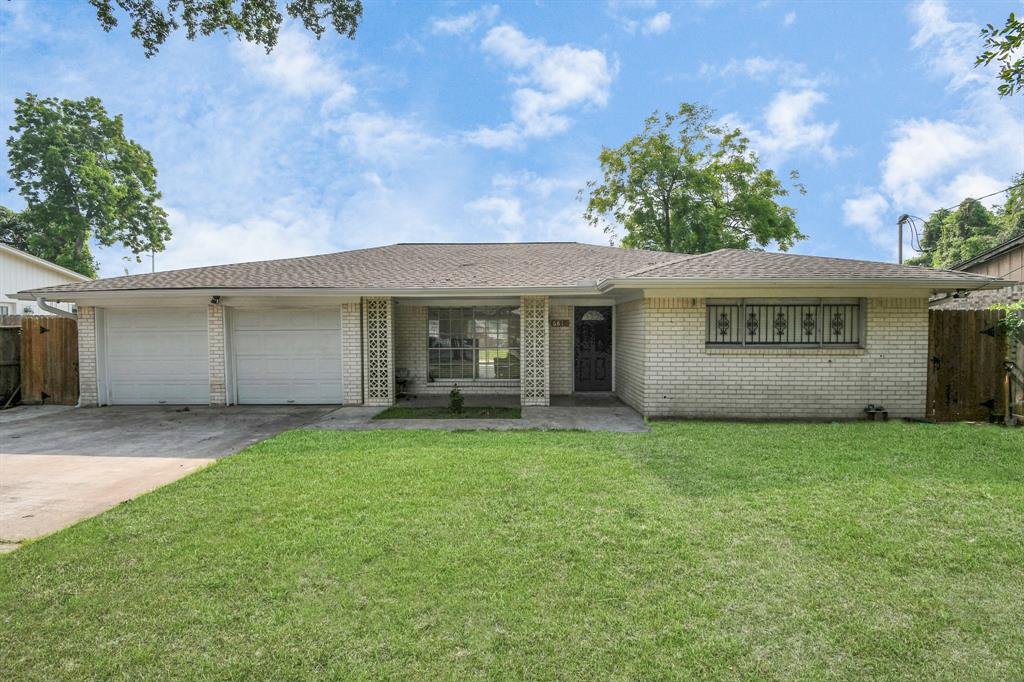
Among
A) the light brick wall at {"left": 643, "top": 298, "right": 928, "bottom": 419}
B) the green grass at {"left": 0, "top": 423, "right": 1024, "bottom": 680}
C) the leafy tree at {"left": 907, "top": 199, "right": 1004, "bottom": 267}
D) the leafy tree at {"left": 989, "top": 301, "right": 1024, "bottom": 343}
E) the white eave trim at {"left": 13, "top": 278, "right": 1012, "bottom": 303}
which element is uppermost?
the leafy tree at {"left": 907, "top": 199, "right": 1004, "bottom": 267}

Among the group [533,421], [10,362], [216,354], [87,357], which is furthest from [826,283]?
[10,362]

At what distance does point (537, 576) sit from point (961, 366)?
31.6 feet

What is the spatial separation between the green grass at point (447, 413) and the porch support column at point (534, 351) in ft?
2.31

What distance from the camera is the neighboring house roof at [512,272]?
8.07 meters

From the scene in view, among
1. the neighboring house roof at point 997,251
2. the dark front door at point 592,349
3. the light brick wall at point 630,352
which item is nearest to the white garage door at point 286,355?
the dark front door at point 592,349

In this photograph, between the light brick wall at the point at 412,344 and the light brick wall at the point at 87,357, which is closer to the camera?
the light brick wall at the point at 87,357

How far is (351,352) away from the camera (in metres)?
10.3

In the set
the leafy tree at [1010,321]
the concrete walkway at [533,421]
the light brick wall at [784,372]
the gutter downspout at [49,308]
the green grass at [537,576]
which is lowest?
the green grass at [537,576]

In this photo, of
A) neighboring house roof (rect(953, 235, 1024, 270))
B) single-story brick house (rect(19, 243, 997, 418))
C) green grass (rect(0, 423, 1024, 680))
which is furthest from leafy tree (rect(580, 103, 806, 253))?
green grass (rect(0, 423, 1024, 680))

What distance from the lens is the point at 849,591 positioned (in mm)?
2986

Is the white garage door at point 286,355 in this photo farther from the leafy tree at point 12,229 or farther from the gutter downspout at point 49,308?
the leafy tree at point 12,229

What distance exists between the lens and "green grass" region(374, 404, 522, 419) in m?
8.95

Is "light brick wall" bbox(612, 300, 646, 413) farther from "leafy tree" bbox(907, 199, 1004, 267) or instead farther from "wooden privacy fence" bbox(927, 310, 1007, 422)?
"leafy tree" bbox(907, 199, 1004, 267)

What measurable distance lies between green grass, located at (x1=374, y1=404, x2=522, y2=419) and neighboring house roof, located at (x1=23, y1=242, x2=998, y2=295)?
2.42 meters
